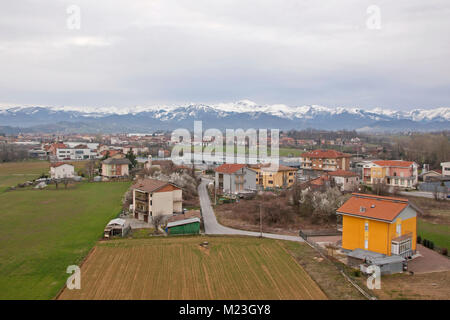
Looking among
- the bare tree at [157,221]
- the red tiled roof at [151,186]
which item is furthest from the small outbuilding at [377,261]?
the red tiled roof at [151,186]

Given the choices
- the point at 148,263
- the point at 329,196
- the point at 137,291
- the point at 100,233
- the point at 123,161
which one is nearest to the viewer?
the point at 137,291

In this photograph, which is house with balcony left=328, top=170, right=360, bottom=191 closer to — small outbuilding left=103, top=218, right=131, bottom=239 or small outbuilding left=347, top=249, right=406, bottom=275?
small outbuilding left=347, top=249, right=406, bottom=275

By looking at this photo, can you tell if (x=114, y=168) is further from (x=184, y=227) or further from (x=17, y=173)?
(x=184, y=227)

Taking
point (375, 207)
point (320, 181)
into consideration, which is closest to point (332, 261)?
point (375, 207)

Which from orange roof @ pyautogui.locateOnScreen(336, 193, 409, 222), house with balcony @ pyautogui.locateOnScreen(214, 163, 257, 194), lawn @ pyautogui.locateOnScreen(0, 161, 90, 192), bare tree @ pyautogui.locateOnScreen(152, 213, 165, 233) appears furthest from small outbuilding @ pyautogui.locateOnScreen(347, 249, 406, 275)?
lawn @ pyautogui.locateOnScreen(0, 161, 90, 192)
